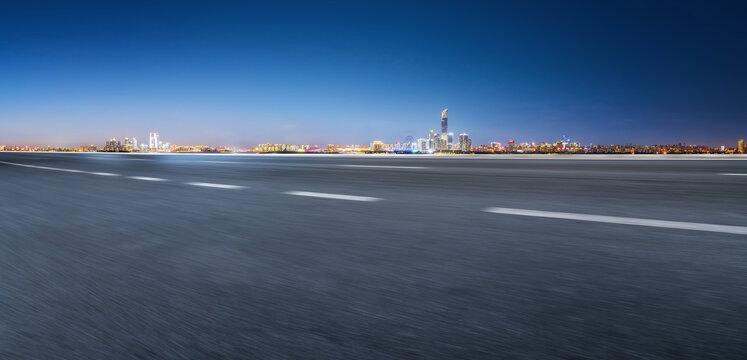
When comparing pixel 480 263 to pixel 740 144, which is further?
pixel 740 144

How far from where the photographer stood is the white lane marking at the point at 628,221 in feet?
8.71

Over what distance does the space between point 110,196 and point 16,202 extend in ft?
2.90

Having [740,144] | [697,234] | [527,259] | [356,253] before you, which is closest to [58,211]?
[356,253]

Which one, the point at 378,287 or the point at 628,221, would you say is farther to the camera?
the point at 628,221

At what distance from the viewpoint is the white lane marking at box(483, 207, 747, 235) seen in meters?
2.66

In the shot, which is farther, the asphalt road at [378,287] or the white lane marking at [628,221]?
the white lane marking at [628,221]

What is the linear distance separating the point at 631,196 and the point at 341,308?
449cm

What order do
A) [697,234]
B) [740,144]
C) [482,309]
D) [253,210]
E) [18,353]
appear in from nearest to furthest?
[18,353], [482,309], [697,234], [253,210], [740,144]

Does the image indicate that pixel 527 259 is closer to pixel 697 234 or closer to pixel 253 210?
pixel 697 234

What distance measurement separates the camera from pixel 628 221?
9.82ft

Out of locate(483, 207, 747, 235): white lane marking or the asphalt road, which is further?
locate(483, 207, 747, 235): white lane marking

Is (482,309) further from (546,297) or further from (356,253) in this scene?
(356,253)

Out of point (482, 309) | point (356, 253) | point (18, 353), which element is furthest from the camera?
point (356, 253)

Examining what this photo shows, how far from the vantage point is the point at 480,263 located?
191cm
